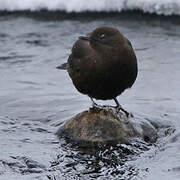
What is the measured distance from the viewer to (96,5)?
38.0 feet

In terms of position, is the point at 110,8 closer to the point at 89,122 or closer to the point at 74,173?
the point at 89,122

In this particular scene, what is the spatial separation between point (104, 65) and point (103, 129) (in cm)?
62

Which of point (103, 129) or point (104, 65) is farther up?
point (104, 65)

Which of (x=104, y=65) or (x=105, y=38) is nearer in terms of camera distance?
(x=104, y=65)

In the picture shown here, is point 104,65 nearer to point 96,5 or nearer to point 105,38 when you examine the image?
point 105,38

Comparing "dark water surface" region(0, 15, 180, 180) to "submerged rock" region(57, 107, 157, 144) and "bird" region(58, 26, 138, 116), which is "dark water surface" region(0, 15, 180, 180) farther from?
"bird" region(58, 26, 138, 116)

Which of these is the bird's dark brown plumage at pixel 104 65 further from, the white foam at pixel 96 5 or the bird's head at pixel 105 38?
the white foam at pixel 96 5

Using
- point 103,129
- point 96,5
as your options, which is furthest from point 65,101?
Answer: point 96,5

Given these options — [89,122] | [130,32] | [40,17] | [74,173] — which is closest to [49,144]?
[89,122]

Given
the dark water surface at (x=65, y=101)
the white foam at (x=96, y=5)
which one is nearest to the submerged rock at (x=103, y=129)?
the dark water surface at (x=65, y=101)

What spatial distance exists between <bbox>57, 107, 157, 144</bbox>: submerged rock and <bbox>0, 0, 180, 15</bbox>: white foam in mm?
4694

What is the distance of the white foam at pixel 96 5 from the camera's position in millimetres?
11023

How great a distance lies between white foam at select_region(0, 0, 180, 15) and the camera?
1102cm

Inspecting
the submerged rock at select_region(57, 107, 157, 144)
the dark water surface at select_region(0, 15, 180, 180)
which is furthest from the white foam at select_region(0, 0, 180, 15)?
the submerged rock at select_region(57, 107, 157, 144)
